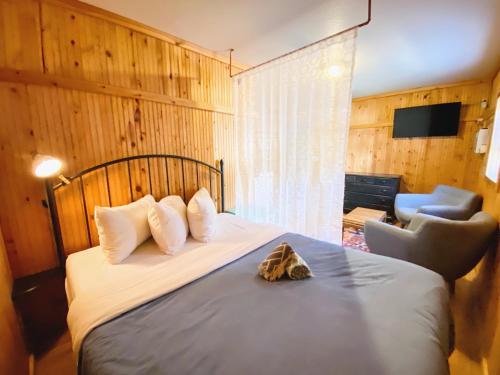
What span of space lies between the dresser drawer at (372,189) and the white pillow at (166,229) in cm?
378

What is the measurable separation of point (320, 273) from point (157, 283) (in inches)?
37.1

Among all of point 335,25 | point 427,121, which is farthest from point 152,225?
point 427,121

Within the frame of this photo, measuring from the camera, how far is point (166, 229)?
5.33 ft

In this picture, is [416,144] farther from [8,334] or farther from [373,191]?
[8,334]

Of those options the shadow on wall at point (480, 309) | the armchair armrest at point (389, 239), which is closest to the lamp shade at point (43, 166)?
the armchair armrest at point (389, 239)

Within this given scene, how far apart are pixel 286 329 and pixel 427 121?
4.45 meters

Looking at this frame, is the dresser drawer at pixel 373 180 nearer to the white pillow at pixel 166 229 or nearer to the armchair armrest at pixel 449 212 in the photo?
the armchair armrest at pixel 449 212

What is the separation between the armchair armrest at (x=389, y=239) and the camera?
1.98 m

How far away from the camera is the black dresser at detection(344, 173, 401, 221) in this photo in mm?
4027

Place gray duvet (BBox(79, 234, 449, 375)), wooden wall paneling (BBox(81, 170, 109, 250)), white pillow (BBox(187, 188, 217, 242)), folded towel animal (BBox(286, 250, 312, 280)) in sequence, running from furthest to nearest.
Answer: white pillow (BBox(187, 188, 217, 242)) < wooden wall paneling (BBox(81, 170, 109, 250)) < folded towel animal (BBox(286, 250, 312, 280)) < gray duvet (BBox(79, 234, 449, 375))

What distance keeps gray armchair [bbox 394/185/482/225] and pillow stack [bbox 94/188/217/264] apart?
106 inches

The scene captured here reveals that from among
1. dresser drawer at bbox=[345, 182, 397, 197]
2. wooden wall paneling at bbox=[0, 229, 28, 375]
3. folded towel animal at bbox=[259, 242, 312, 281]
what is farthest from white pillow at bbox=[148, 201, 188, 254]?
dresser drawer at bbox=[345, 182, 397, 197]

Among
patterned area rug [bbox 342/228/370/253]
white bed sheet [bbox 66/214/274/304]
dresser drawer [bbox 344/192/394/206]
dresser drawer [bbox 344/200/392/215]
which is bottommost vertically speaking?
patterned area rug [bbox 342/228/370/253]

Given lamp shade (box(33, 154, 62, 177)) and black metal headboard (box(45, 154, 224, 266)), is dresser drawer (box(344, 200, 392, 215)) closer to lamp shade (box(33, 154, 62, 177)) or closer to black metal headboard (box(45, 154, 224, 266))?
black metal headboard (box(45, 154, 224, 266))
